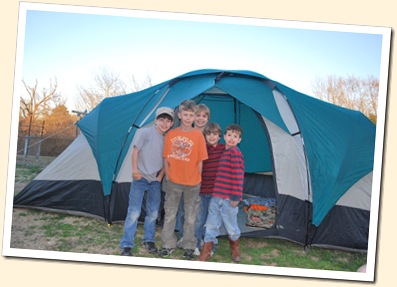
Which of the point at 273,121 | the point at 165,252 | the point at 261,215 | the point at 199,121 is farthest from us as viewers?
the point at 261,215

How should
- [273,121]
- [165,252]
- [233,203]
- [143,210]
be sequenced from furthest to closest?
[143,210] < [273,121] < [165,252] < [233,203]

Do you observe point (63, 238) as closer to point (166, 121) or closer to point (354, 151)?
point (166, 121)

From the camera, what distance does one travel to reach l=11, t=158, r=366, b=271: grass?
363cm

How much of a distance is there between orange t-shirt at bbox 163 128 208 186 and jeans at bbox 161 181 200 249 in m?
0.09

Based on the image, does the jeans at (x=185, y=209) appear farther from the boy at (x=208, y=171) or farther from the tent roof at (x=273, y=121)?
the tent roof at (x=273, y=121)

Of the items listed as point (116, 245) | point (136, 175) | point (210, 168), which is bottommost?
point (116, 245)

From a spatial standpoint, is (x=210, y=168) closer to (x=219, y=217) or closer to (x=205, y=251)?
(x=219, y=217)

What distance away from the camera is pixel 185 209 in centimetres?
347

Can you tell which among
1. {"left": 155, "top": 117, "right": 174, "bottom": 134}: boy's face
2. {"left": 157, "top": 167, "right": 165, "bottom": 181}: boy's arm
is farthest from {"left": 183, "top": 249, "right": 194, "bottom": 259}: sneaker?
{"left": 155, "top": 117, "right": 174, "bottom": 134}: boy's face

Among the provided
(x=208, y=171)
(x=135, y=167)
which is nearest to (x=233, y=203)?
(x=208, y=171)

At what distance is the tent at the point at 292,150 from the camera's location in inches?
154

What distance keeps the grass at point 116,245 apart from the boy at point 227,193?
0.35 metres

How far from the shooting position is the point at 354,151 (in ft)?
13.1

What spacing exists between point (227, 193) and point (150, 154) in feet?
2.85
